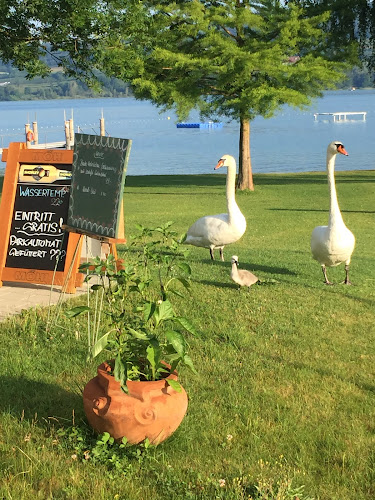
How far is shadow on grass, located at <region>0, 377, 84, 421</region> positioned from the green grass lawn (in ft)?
0.03

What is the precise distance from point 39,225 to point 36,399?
3923 millimetres

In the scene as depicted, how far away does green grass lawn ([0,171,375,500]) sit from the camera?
14.3 ft

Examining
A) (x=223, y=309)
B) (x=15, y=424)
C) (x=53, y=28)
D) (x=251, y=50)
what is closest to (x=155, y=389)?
(x=15, y=424)

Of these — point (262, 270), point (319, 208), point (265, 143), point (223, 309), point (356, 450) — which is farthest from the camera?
point (265, 143)

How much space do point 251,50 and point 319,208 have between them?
8.46 m

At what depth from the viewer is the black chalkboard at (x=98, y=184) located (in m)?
6.72

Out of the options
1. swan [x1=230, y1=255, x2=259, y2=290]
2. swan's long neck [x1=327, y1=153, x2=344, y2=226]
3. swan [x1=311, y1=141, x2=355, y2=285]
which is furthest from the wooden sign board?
swan's long neck [x1=327, y1=153, x2=344, y2=226]

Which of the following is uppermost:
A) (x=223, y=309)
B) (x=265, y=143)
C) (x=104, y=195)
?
(x=104, y=195)

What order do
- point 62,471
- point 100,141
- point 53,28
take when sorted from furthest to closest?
point 53,28, point 100,141, point 62,471

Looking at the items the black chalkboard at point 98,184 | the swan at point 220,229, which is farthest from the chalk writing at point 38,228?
the swan at point 220,229

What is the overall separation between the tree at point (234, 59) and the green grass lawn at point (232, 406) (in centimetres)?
1849

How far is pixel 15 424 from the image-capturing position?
5.12 meters

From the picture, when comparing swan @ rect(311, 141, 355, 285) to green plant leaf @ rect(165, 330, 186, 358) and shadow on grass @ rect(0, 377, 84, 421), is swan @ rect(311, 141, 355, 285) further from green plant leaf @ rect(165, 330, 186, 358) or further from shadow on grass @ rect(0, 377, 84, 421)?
green plant leaf @ rect(165, 330, 186, 358)

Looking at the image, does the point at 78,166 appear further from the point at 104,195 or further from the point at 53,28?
the point at 53,28
